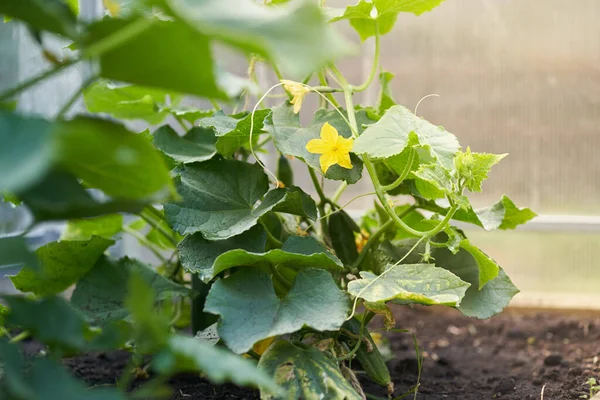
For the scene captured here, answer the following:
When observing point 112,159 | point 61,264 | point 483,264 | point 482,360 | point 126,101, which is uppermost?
point 112,159

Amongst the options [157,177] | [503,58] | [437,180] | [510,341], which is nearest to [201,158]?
[437,180]

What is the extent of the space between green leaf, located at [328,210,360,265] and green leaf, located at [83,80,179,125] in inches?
13.8

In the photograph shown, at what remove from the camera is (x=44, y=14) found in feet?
1.51

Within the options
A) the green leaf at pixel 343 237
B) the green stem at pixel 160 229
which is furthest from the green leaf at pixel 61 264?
the green leaf at pixel 343 237

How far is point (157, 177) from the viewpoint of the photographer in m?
0.48

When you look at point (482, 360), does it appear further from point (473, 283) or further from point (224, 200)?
point (224, 200)

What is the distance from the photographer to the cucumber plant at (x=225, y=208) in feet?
1.42

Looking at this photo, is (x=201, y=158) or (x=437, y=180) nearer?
(x=437, y=180)

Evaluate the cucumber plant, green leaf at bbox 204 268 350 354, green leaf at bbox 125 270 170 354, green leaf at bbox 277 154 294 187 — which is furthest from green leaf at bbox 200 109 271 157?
green leaf at bbox 125 270 170 354

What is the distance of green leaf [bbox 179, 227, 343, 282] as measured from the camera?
756mm

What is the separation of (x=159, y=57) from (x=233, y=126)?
469 mm

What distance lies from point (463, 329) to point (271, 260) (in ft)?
2.80

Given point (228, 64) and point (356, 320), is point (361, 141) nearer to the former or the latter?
point (356, 320)

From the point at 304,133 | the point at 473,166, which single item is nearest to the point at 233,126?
the point at 304,133
